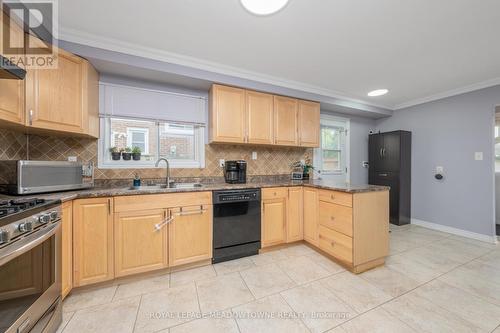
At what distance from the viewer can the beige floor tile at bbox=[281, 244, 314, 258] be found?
2.44m

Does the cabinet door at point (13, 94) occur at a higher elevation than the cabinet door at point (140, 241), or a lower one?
higher

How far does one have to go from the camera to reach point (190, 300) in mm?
1612

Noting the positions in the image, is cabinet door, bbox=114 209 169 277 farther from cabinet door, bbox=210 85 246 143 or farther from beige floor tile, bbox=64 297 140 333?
cabinet door, bbox=210 85 246 143

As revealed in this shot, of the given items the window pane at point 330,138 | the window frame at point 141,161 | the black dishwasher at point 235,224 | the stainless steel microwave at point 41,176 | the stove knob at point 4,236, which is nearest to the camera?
the stove knob at point 4,236

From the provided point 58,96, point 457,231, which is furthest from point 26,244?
point 457,231

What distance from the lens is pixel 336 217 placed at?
2162mm

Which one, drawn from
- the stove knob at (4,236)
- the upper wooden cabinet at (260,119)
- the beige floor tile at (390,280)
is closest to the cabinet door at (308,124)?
the upper wooden cabinet at (260,119)

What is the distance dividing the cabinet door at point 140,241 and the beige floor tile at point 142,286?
114 millimetres

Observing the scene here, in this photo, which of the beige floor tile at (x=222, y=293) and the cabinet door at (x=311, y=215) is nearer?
the beige floor tile at (x=222, y=293)

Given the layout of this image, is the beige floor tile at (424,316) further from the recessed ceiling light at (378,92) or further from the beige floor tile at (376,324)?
the recessed ceiling light at (378,92)

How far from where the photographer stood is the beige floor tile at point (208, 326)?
132 cm

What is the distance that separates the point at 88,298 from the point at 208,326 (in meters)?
1.13

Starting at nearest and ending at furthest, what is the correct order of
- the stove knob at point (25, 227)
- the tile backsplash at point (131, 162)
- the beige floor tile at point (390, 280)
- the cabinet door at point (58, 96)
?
the stove knob at point (25, 227) < the cabinet door at point (58, 96) < the beige floor tile at point (390, 280) < the tile backsplash at point (131, 162)

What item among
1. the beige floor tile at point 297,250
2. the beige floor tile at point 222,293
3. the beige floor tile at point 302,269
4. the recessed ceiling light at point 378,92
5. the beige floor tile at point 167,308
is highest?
the recessed ceiling light at point 378,92
